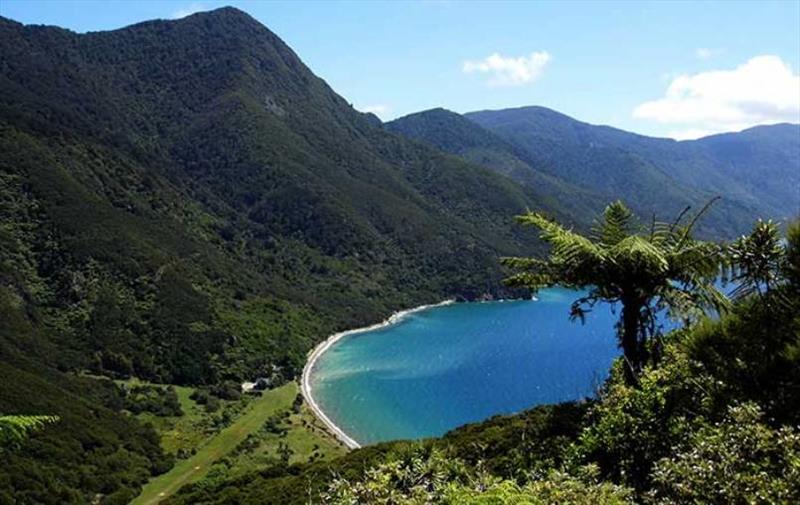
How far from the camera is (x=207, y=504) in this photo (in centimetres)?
4466

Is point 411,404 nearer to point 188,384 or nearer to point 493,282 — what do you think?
point 188,384

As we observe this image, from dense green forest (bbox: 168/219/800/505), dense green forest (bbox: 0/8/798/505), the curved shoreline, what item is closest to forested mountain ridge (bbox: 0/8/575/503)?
dense green forest (bbox: 0/8/798/505)

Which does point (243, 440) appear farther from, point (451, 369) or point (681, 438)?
point (681, 438)

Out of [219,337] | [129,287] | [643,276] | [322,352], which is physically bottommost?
[322,352]

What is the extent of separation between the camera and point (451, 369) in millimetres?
109438

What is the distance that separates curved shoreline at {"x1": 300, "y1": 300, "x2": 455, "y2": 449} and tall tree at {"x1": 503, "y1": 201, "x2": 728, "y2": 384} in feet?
212

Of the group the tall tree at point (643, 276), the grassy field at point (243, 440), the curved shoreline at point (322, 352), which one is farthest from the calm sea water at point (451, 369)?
the tall tree at point (643, 276)

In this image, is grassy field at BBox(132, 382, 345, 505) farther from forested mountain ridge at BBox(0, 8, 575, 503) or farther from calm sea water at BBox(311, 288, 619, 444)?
calm sea water at BBox(311, 288, 619, 444)

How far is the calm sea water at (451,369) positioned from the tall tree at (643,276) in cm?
5412

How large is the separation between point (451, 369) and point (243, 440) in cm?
4184

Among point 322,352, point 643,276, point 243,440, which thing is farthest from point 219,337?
point 643,276

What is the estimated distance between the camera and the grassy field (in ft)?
218

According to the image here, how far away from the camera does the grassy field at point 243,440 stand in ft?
218

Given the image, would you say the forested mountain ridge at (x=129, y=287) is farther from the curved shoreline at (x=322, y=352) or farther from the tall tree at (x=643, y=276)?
the tall tree at (x=643, y=276)
